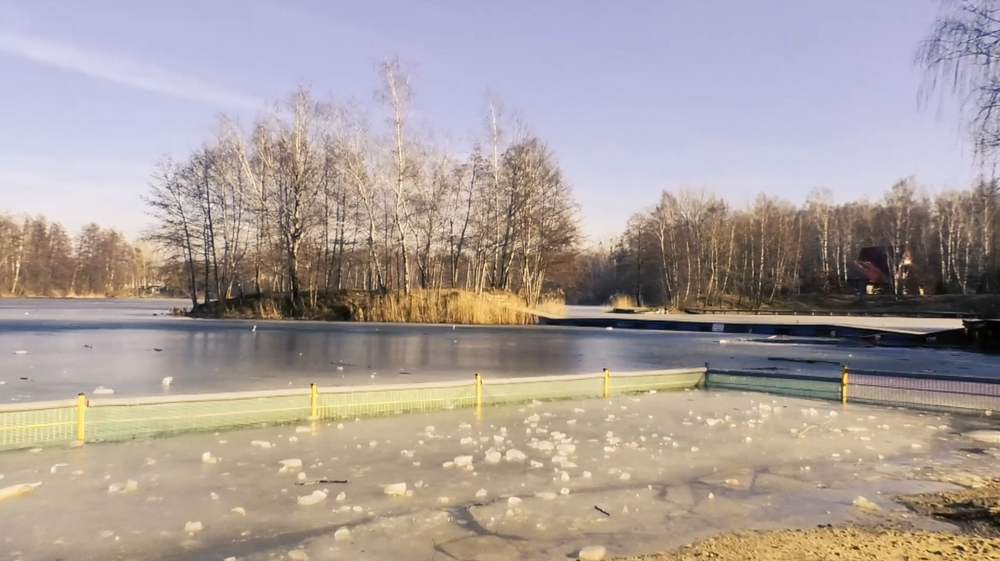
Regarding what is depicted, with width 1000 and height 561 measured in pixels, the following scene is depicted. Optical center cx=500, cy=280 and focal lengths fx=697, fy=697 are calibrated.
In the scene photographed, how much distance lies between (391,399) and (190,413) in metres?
2.18

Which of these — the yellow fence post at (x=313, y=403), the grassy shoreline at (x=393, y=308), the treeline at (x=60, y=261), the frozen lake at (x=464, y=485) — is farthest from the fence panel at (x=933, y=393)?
the treeline at (x=60, y=261)

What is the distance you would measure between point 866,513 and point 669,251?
55.8 m

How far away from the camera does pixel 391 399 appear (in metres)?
8.11

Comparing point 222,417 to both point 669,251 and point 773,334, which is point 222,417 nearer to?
point 773,334

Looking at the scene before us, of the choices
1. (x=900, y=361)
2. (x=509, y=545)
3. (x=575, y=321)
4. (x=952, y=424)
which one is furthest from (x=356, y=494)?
(x=575, y=321)

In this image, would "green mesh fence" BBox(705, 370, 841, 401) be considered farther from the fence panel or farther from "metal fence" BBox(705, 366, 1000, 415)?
the fence panel

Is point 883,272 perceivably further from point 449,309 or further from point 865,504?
point 865,504

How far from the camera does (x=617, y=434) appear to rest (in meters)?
6.79

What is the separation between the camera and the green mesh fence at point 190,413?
6379mm

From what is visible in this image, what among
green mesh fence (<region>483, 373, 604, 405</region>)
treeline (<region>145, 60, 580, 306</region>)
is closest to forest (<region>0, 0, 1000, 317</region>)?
treeline (<region>145, 60, 580, 306</region>)

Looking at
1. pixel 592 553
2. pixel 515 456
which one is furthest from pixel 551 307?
pixel 592 553

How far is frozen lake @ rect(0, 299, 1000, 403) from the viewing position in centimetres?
1006

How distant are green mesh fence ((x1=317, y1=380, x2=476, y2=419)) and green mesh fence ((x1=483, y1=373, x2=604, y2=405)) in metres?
0.33

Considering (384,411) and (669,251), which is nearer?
(384,411)
